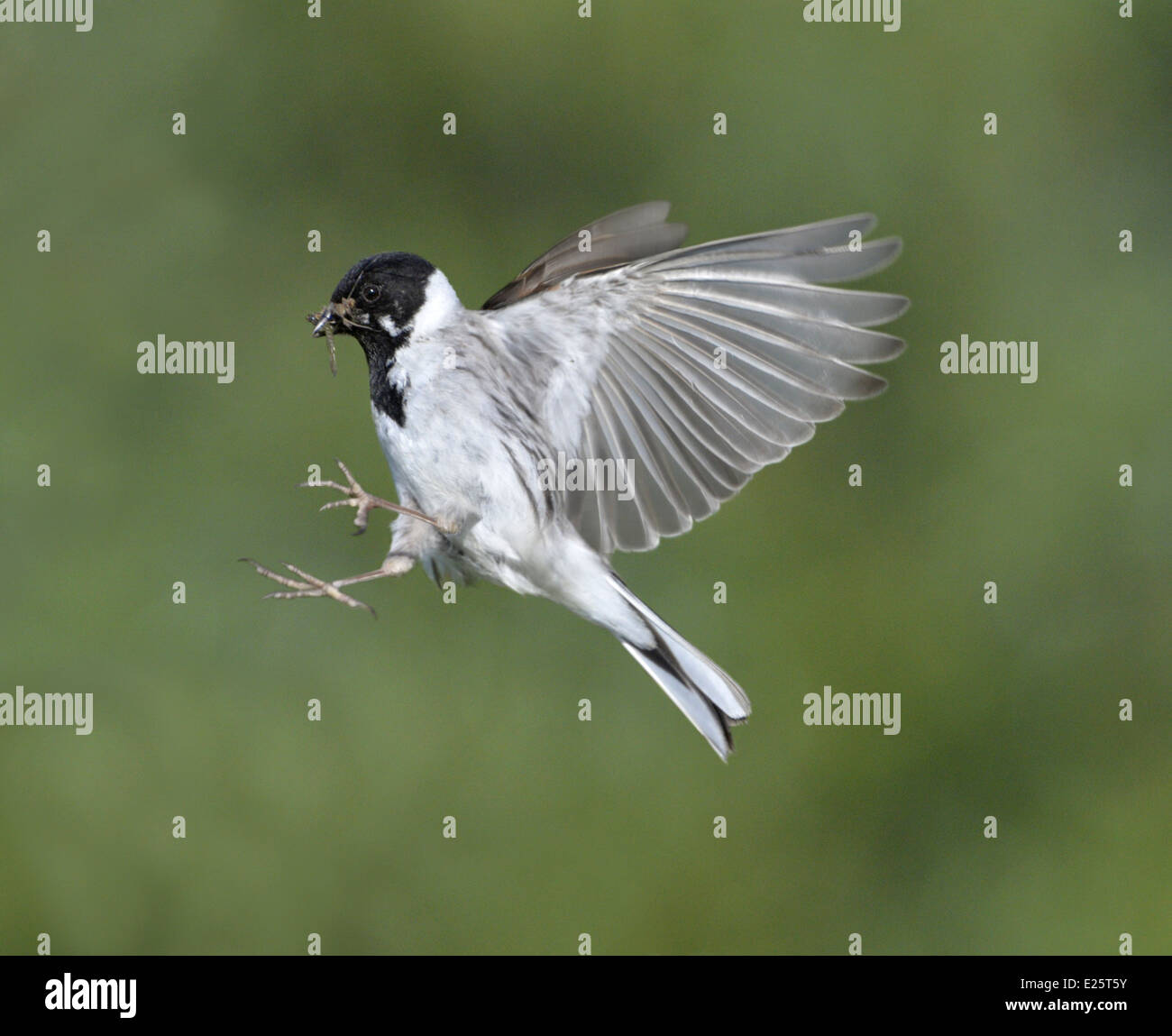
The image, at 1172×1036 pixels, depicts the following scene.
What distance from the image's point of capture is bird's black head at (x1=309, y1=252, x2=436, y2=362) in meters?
3.43

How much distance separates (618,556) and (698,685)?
2.47m

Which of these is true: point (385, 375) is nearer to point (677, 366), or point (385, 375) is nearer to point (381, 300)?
point (381, 300)

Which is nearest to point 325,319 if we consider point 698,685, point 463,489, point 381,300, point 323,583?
point 381,300

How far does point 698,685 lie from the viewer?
3.80 metres

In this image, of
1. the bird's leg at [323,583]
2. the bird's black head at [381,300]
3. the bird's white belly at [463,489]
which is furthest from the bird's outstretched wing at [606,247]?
the bird's leg at [323,583]

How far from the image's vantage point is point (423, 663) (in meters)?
6.16

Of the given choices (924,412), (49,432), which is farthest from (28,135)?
(924,412)

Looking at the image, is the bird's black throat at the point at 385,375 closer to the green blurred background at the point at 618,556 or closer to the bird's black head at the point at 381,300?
the bird's black head at the point at 381,300

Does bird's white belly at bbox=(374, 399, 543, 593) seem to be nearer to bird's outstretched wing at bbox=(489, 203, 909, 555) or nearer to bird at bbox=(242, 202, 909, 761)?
bird at bbox=(242, 202, 909, 761)

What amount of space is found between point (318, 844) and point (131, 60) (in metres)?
3.73

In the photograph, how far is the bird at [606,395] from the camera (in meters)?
3.41

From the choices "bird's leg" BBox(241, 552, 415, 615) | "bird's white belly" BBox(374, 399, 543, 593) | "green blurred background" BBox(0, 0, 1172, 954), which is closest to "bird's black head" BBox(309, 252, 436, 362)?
"bird's white belly" BBox(374, 399, 543, 593)

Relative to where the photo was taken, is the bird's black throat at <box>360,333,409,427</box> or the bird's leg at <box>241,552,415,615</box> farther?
the bird's black throat at <box>360,333,409,427</box>

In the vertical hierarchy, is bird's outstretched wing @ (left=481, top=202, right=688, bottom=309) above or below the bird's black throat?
above
